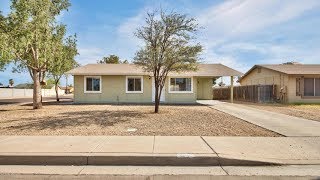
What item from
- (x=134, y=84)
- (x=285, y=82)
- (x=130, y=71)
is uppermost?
(x=130, y=71)

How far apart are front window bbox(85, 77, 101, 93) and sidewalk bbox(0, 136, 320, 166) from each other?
18.2m

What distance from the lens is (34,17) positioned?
786 inches

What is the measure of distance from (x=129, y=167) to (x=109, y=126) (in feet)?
18.4

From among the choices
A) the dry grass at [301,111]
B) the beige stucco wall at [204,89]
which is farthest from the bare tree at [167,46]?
the beige stucco wall at [204,89]

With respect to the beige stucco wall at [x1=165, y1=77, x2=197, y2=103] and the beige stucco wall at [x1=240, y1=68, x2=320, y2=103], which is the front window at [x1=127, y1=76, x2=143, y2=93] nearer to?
the beige stucco wall at [x1=165, y1=77, x2=197, y2=103]

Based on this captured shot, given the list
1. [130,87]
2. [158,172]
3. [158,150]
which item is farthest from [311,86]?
[158,172]

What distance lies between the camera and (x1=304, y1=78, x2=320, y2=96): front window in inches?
1158

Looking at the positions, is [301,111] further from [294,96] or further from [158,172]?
[158,172]

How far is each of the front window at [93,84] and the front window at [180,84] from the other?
6546 mm

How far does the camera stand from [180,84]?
1105 inches

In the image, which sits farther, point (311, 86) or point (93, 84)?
point (311, 86)

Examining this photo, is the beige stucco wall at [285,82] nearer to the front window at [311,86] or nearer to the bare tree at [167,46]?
the front window at [311,86]

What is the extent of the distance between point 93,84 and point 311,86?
2029 cm

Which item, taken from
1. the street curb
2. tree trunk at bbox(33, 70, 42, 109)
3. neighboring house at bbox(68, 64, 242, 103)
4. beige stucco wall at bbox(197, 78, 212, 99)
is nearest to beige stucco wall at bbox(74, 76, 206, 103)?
neighboring house at bbox(68, 64, 242, 103)
